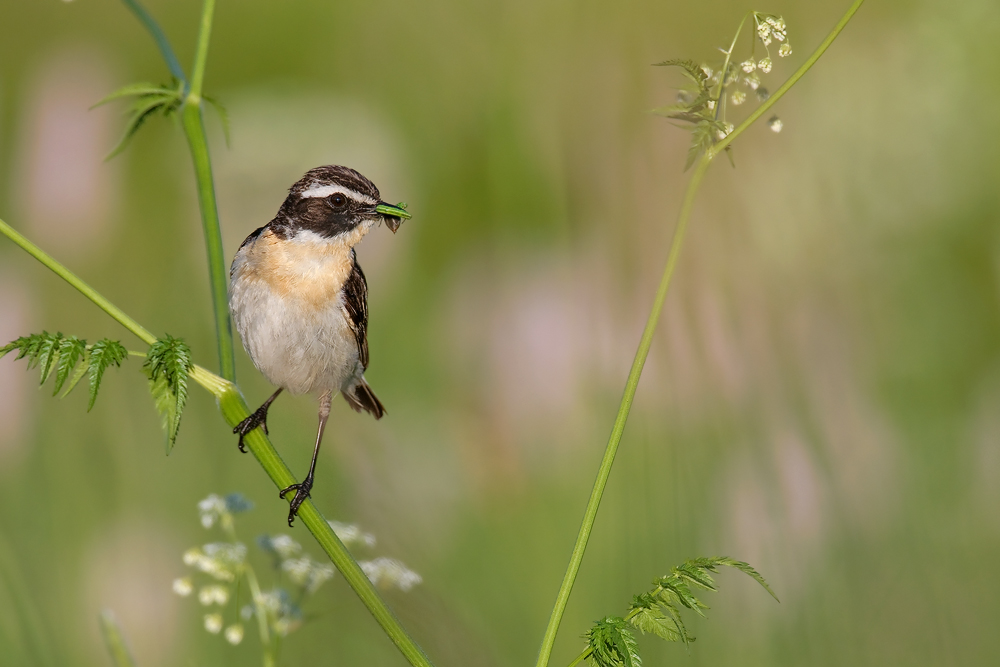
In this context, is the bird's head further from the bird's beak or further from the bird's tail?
the bird's tail

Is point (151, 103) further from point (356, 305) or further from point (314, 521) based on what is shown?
point (356, 305)

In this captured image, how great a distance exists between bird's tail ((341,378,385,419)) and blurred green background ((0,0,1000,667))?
29cm

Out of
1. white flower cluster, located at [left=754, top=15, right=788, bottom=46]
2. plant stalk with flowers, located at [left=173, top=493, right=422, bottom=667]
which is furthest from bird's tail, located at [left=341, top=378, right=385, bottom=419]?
white flower cluster, located at [left=754, top=15, right=788, bottom=46]

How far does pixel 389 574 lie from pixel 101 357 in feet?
3.42

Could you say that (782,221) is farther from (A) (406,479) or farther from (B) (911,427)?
(A) (406,479)

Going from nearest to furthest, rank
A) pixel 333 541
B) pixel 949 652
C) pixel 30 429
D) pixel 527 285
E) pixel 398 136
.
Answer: pixel 333 541, pixel 949 652, pixel 30 429, pixel 527 285, pixel 398 136

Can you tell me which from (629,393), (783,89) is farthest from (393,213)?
(783,89)

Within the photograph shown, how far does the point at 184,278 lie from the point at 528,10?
225 cm

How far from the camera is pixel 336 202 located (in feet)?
6.70

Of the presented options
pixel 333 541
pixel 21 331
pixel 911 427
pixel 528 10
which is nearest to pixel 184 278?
pixel 21 331

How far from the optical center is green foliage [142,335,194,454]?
1.26 m

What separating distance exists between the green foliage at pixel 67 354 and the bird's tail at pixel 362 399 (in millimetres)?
1187

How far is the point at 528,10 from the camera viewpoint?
4676 millimetres

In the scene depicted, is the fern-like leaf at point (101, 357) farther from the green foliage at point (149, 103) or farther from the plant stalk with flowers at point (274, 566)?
the plant stalk with flowers at point (274, 566)
